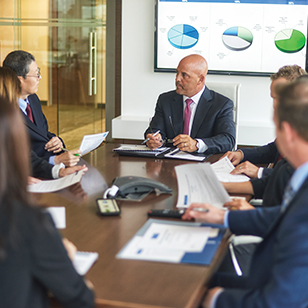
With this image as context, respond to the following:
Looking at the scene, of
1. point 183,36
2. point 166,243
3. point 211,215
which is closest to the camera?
point 166,243

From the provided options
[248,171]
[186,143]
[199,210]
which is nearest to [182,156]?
[186,143]

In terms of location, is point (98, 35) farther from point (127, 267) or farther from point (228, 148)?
point (127, 267)

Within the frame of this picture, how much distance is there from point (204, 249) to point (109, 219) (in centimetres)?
45

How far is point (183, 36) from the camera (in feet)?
15.9

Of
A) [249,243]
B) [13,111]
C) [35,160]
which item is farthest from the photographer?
[35,160]

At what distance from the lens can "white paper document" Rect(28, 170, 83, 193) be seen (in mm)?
2052

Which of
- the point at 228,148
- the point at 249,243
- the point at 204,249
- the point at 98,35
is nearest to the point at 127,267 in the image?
the point at 204,249

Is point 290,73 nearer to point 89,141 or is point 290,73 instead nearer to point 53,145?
point 89,141

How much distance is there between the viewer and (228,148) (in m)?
3.11

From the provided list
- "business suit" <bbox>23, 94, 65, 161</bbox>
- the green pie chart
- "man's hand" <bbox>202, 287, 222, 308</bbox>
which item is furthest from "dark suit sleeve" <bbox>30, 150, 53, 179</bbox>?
the green pie chart

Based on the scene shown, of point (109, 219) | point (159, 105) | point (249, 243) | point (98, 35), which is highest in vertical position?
point (98, 35)

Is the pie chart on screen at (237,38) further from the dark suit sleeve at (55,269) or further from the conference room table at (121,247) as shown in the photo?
the dark suit sleeve at (55,269)

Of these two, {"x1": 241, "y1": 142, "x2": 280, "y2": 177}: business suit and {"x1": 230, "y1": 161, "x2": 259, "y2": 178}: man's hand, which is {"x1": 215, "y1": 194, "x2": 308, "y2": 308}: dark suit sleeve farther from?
{"x1": 241, "y1": 142, "x2": 280, "y2": 177}: business suit

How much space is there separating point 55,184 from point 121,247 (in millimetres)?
832
